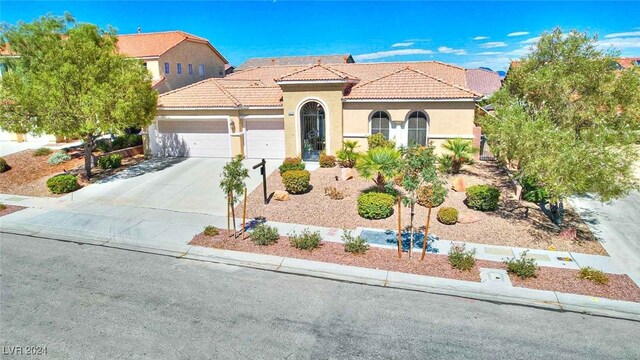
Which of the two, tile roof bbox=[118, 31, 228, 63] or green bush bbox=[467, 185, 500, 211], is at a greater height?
tile roof bbox=[118, 31, 228, 63]

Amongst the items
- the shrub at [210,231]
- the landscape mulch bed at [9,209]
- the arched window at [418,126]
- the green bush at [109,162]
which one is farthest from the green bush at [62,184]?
the arched window at [418,126]

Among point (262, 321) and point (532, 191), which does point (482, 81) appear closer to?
point (532, 191)

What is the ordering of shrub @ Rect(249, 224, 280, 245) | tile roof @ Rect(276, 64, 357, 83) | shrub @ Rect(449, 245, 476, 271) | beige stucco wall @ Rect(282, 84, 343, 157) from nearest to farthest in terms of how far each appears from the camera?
shrub @ Rect(449, 245, 476, 271) < shrub @ Rect(249, 224, 280, 245) < tile roof @ Rect(276, 64, 357, 83) < beige stucco wall @ Rect(282, 84, 343, 157)

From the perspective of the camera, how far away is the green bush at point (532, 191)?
1574 cm

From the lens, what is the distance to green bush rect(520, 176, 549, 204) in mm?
15738

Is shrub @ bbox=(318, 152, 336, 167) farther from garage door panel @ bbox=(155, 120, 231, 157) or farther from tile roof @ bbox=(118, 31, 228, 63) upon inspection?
tile roof @ bbox=(118, 31, 228, 63)

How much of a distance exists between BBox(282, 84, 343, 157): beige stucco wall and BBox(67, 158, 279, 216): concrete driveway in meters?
2.14

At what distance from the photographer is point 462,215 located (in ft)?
48.4

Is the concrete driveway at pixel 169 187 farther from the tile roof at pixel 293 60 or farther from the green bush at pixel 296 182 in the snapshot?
the tile roof at pixel 293 60

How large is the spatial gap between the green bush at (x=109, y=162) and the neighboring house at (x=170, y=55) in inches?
330

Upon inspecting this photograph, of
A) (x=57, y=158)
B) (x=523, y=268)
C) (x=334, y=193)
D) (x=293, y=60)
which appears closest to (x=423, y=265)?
(x=523, y=268)

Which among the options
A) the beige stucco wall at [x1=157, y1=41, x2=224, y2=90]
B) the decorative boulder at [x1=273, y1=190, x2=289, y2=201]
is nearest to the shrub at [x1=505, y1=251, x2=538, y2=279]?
the decorative boulder at [x1=273, y1=190, x2=289, y2=201]

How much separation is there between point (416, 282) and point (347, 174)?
9179 mm

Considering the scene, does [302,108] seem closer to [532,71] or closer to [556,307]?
[532,71]
